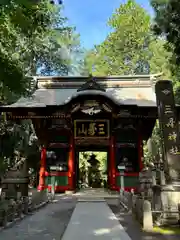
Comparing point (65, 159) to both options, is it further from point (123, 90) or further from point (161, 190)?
point (161, 190)

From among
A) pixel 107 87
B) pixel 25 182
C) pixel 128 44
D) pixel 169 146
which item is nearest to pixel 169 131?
pixel 169 146

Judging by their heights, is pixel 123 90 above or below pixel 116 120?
above

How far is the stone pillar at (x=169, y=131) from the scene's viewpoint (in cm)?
905

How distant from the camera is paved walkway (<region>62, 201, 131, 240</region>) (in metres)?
5.99

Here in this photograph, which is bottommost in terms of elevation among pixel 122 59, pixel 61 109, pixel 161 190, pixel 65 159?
pixel 161 190

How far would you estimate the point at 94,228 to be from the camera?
6.80 metres

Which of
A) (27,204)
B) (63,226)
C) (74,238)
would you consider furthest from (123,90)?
(74,238)

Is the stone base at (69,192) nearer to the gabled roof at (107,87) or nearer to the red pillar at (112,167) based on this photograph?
the red pillar at (112,167)

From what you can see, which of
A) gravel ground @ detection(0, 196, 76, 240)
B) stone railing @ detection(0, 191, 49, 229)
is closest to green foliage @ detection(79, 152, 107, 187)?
stone railing @ detection(0, 191, 49, 229)

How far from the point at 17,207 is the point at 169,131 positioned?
5534mm

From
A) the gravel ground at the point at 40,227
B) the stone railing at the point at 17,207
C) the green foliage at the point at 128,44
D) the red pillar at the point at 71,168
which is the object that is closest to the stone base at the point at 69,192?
the red pillar at the point at 71,168

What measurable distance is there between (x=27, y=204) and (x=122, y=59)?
26171mm

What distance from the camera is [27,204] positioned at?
32.6ft

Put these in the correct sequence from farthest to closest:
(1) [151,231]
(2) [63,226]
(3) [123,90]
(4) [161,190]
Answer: (3) [123,90] → (4) [161,190] → (2) [63,226] → (1) [151,231]
